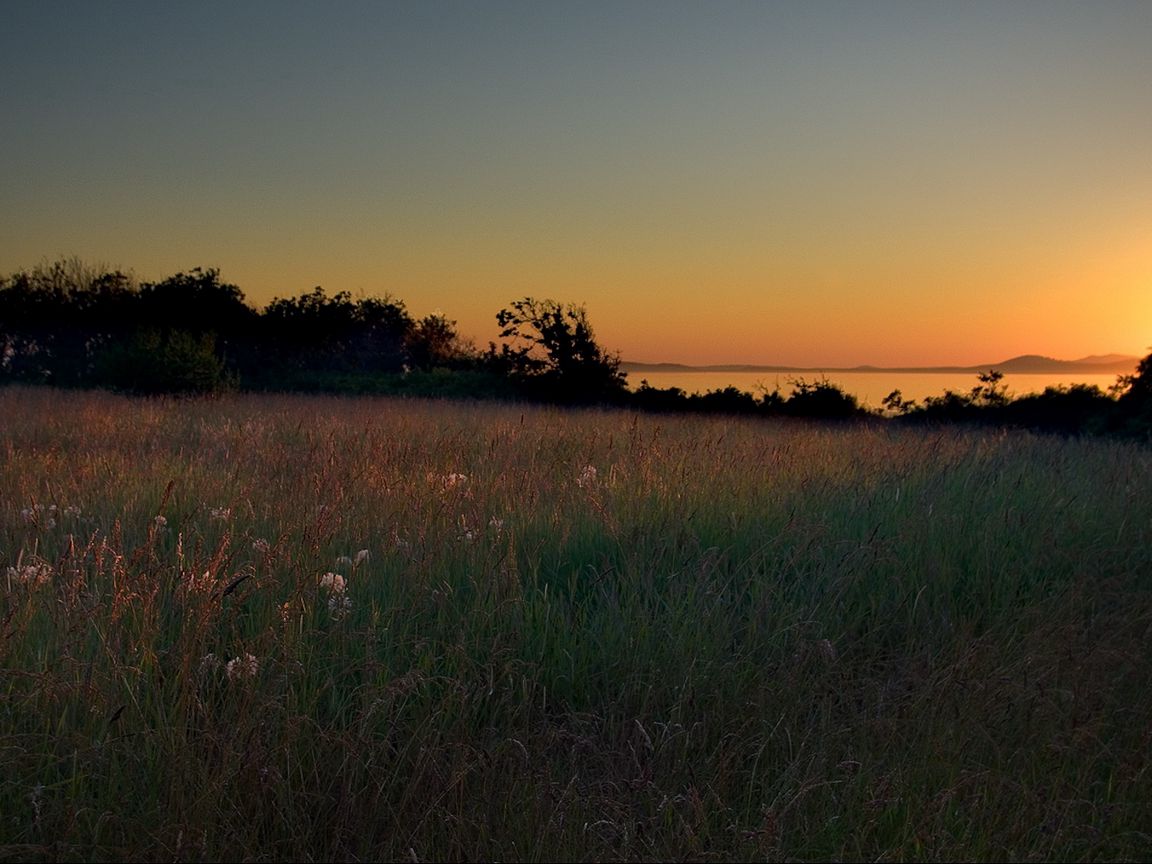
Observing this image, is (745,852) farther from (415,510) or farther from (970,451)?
(970,451)

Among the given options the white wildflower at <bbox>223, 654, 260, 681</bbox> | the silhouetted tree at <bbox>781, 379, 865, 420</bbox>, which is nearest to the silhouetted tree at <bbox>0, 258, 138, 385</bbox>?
the silhouetted tree at <bbox>781, 379, 865, 420</bbox>

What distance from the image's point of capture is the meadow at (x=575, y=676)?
93.4 inches

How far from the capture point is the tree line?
16.3m

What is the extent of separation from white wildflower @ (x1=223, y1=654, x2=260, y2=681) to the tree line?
13901mm

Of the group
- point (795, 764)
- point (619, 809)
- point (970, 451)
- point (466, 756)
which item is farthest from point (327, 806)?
point (970, 451)

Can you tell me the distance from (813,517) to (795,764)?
9.43 feet

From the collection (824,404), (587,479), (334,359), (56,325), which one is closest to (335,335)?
(334,359)

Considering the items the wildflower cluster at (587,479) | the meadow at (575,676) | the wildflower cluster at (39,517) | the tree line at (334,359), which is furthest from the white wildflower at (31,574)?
the tree line at (334,359)

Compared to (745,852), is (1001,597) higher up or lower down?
higher up

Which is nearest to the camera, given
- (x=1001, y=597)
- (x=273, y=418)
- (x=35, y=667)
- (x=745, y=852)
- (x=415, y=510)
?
(x=745, y=852)

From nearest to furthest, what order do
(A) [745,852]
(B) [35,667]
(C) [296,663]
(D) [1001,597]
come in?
(A) [745,852] → (C) [296,663] → (B) [35,667] → (D) [1001,597]

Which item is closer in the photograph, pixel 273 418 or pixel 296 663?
pixel 296 663

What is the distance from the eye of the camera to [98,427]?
10219 mm

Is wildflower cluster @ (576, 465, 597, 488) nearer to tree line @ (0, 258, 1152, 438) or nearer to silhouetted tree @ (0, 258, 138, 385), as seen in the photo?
tree line @ (0, 258, 1152, 438)
